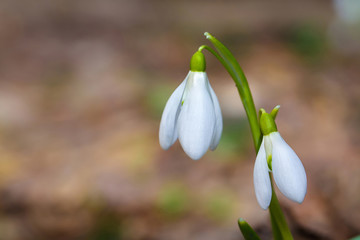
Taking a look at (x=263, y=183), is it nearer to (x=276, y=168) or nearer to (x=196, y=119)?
(x=276, y=168)

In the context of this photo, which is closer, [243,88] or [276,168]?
[276,168]

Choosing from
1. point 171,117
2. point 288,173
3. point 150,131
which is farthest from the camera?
point 150,131

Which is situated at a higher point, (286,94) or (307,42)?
(307,42)

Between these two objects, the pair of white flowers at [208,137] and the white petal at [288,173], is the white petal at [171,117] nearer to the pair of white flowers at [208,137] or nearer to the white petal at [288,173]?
the pair of white flowers at [208,137]

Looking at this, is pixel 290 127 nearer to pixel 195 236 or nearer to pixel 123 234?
pixel 195 236

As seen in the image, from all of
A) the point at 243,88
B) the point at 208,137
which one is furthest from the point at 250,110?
the point at 208,137

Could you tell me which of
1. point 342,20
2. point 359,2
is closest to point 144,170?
point 359,2

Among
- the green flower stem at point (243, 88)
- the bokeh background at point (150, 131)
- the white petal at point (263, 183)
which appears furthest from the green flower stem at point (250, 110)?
the bokeh background at point (150, 131)
